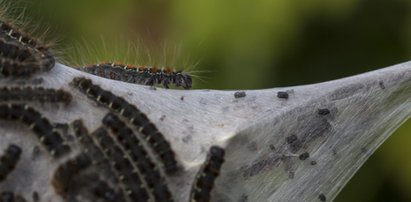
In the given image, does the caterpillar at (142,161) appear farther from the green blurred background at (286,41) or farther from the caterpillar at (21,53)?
the green blurred background at (286,41)

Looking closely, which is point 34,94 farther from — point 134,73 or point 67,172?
point 134,73

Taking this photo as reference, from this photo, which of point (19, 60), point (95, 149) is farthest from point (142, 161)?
point (19, 60)

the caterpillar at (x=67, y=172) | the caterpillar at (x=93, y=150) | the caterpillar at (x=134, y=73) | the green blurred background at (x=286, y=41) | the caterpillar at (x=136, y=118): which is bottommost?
the caterpillar at (x=67, y=172)

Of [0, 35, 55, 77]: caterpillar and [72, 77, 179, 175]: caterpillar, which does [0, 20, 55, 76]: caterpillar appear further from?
[72, 77, 179, 175]: caterpillar

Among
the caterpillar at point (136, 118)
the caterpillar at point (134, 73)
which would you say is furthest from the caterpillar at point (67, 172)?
the caterpillar at point (134, 73)

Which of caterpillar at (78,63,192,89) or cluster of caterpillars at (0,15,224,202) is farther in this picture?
caterpillar at (78,63,192,89)

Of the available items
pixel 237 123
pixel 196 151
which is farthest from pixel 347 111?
pixel 196 151

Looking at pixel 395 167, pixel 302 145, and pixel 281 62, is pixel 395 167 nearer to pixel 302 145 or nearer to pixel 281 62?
pixel 281 62

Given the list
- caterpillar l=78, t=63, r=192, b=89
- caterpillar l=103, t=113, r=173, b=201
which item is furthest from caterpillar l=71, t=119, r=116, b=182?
caterpillar l=78, t=63, r=192, b=89
